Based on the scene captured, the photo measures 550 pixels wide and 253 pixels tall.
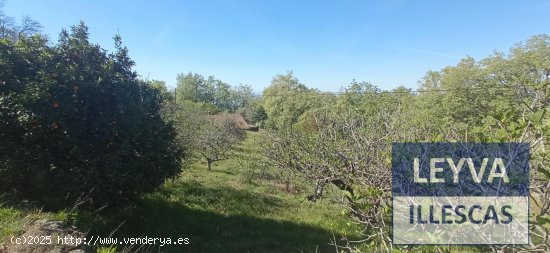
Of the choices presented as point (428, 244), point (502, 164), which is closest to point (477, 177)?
point (502, 164)

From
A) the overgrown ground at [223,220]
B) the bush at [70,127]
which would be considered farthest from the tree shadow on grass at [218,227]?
the bush at [70,127]

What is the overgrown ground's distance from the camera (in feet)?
27.5

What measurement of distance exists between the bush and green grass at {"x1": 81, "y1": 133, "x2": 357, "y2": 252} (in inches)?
49.1

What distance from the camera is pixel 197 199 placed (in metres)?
12.6

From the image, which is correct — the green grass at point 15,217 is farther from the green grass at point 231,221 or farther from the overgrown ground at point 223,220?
the green grass at point 231,221

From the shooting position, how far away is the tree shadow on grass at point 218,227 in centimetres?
894

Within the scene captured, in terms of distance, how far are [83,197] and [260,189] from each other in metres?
10.8

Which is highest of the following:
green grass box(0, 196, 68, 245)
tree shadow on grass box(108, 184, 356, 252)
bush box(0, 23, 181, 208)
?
bush box(0, 23, 181, 208)

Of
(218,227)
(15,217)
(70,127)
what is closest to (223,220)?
(218,227)

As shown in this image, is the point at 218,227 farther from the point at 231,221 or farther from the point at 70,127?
the point at 70,127

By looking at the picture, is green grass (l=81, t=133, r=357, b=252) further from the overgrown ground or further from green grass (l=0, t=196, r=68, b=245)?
green grass (l=0, t=196, r=68, b=245)

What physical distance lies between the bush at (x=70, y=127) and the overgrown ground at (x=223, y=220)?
3.13ft

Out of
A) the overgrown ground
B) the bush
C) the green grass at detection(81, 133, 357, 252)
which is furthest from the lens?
the green grass at detection(81, 133, 357, 252)

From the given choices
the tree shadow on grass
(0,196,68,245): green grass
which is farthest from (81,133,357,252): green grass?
(0,196,68,245): green grass
